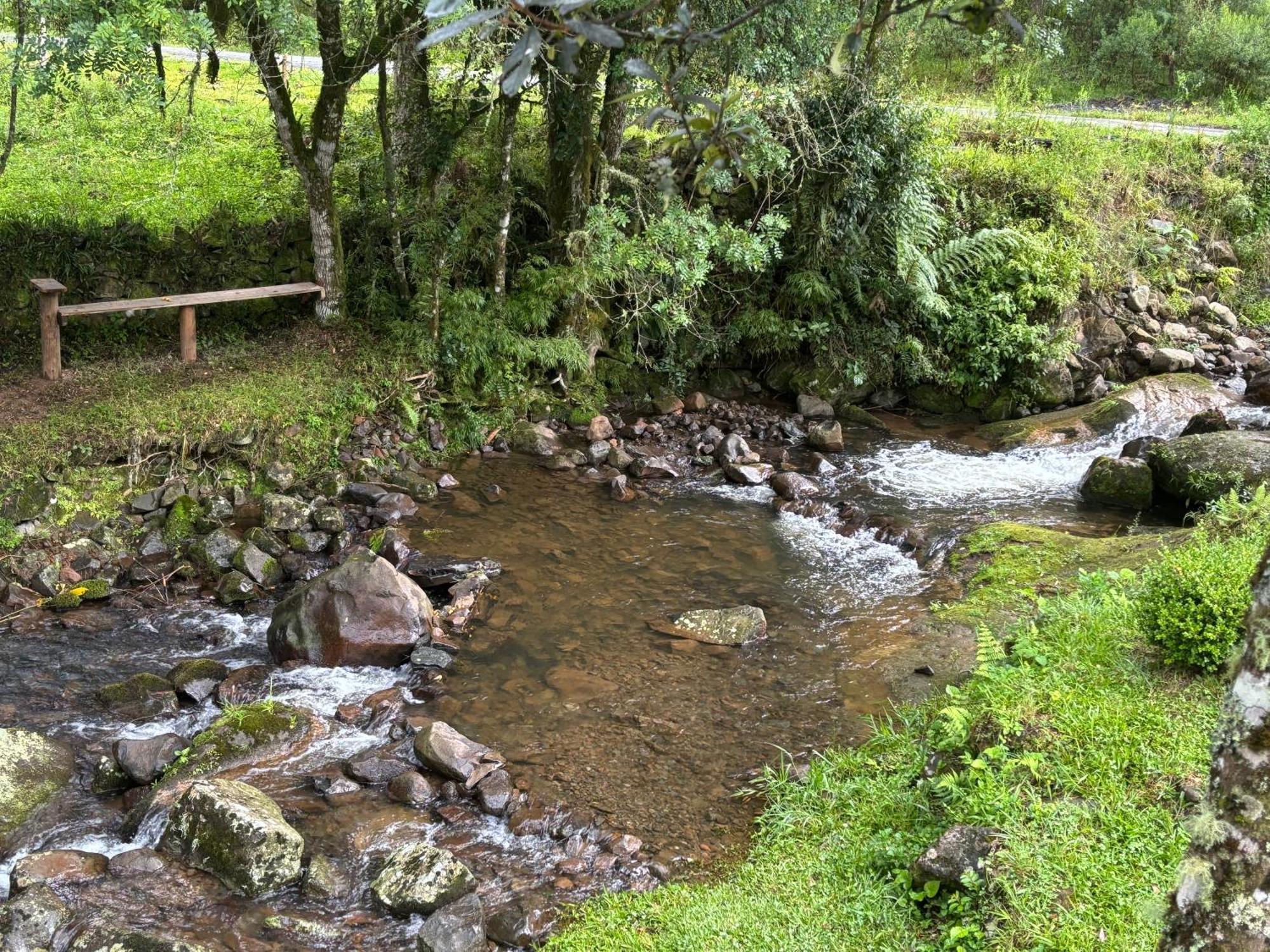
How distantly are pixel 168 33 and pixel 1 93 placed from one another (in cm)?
324

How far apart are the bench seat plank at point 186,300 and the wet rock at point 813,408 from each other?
626 cm

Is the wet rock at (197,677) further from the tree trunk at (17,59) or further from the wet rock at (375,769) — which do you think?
the tree trunk at (17,59)

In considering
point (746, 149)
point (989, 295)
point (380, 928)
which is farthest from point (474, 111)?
point (380, 928)

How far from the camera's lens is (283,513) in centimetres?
990

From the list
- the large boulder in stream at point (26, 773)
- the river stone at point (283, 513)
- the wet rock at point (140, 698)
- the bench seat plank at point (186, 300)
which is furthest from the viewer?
the bench seat plank at point (186, 300)

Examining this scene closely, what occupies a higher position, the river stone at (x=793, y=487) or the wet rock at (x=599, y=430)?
the wet rock at (x=599, y=430)

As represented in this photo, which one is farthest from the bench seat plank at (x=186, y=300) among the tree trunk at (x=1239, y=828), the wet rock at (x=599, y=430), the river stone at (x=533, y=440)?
the tree trunk at (x=1239, y=828)

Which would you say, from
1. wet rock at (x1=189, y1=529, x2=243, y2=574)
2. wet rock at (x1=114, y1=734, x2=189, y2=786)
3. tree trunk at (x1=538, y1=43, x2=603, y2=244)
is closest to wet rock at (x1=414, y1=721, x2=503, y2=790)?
wet rock at (x1=114, y1=734, x2=189, y2=786)

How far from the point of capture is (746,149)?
11.0 metres

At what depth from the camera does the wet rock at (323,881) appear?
5750mm

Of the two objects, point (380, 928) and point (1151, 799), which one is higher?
point (1151, 799)

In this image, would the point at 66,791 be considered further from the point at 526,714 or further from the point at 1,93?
the point at 1,93

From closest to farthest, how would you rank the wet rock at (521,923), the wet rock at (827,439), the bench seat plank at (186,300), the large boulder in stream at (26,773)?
the wet rock at (521,923), the large boulder in stream at (26,773), the bench seat plank at (186,300), the wet rock at (827,439)

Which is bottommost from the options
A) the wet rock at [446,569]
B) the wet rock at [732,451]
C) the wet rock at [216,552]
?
the wet rock at [446,569]
